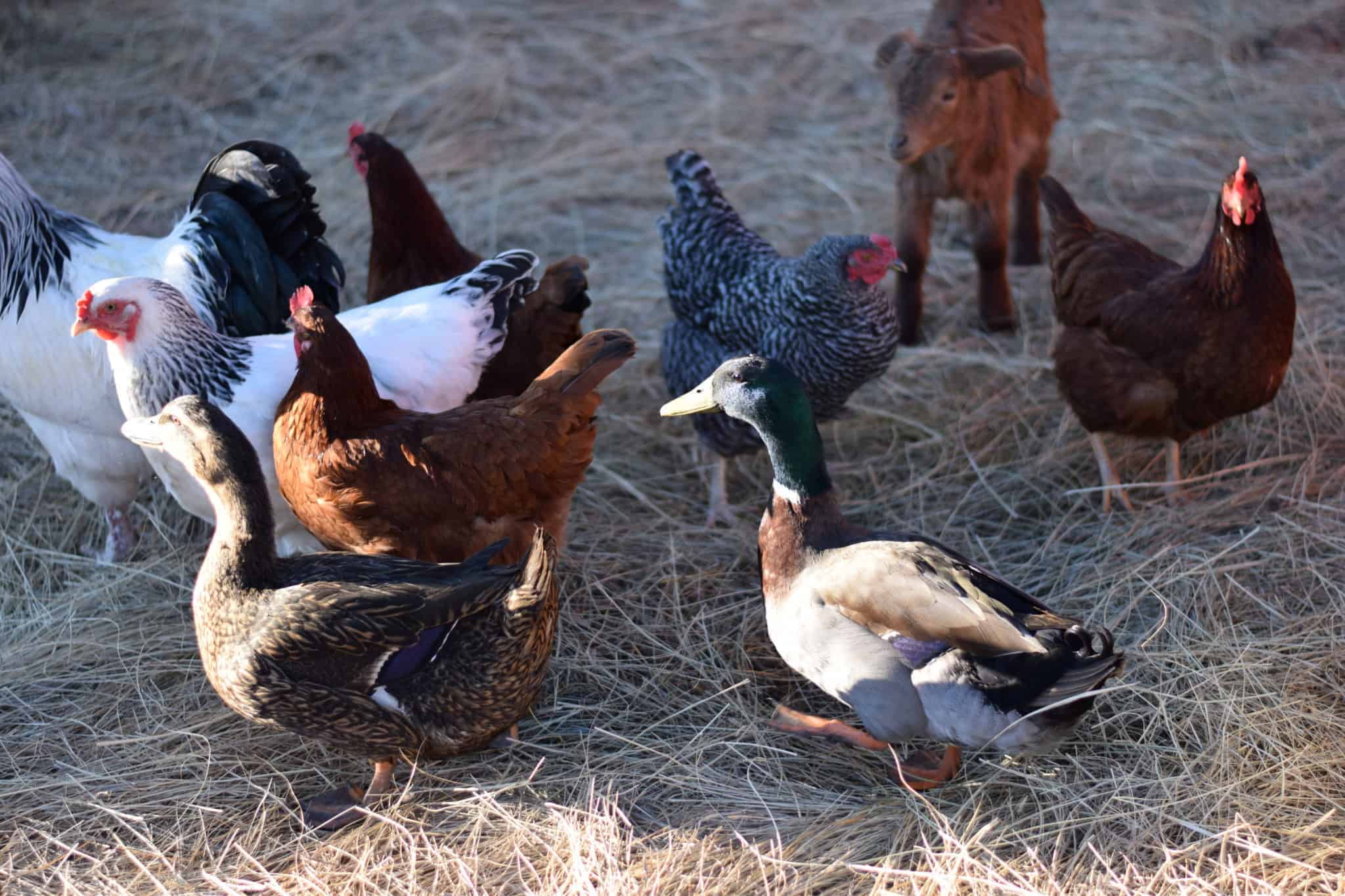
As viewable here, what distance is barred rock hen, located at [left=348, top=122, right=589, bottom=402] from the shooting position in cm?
433

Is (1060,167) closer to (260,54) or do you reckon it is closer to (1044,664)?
(1044,664)

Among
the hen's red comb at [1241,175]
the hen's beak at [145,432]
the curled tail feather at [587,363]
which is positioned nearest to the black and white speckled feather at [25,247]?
the hen's beak at [145,432]

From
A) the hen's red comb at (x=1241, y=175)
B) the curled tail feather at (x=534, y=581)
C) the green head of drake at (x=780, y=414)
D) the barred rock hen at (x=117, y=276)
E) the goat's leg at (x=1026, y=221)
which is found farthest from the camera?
the goat's leg at (x=1026, y=221)

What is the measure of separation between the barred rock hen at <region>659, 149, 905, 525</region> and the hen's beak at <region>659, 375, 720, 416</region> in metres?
0.74

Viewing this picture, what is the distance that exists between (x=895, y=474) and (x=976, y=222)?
1341 mm

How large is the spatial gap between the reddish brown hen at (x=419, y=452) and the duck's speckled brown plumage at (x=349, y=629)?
12.4 inches

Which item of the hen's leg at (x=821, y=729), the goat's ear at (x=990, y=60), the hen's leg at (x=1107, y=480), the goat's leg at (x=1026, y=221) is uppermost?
the goat's ear at (x=990, y=60)

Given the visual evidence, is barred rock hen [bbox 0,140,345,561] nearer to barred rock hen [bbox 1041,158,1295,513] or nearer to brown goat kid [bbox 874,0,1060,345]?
brown goat kid [bbox 874,0,1060,345]

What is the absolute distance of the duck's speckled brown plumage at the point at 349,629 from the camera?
9.92 ft

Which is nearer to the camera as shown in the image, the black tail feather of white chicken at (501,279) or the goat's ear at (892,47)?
the black tail feather of white chicken at (501,279)

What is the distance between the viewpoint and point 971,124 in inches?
202

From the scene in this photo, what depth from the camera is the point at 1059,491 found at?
454 cm

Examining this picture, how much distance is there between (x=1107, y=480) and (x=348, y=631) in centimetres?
290

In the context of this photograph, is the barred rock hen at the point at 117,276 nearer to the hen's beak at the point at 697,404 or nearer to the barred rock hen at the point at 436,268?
the barred rock hen at the point at 436,268
